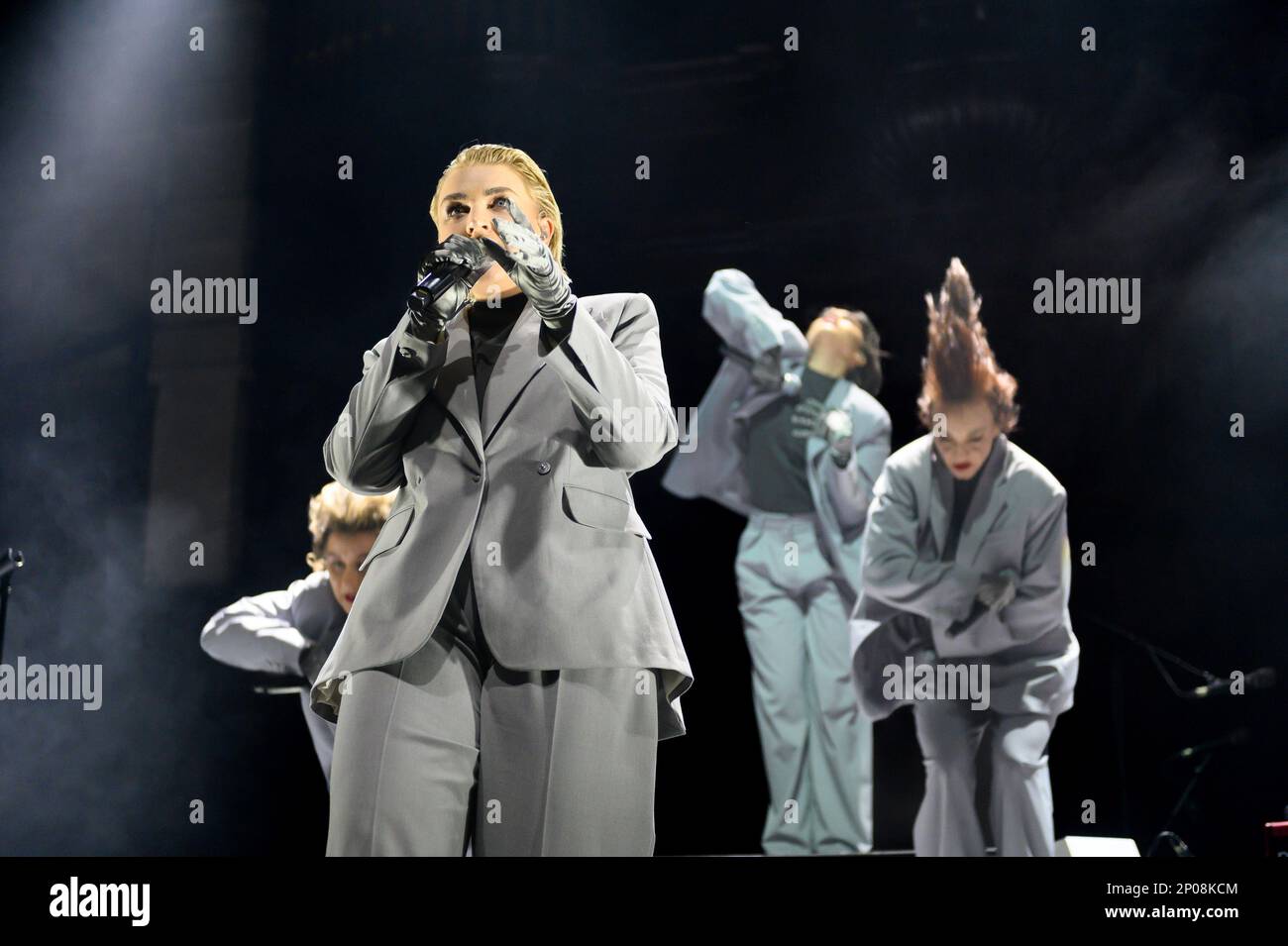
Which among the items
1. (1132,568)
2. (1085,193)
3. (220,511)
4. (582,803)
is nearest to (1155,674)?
(1132,568)

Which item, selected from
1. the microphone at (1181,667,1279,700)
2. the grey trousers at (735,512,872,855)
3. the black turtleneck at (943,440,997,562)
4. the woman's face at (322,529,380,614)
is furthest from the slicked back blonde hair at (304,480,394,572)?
the microphone at (1181,667,1279,700)

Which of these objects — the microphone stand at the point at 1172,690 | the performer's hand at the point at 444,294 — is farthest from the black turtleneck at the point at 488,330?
the microphone stand at the point at 1172,690

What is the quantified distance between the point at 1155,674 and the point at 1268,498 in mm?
653

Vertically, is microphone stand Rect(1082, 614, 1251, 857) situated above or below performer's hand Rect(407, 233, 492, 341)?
below

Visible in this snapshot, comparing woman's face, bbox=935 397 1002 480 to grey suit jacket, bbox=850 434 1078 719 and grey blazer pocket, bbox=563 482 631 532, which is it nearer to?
grey suit jacket, bbox=850 434 1078 719

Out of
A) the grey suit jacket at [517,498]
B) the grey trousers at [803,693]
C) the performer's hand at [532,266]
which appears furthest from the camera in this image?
the grey trousers at [803,693]

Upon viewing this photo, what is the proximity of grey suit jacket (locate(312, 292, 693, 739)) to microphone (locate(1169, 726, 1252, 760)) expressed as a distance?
2.12 m

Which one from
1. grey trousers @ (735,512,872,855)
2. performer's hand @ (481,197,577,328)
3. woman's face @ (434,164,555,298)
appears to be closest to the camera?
performer's hand @ (481,197,577,328)

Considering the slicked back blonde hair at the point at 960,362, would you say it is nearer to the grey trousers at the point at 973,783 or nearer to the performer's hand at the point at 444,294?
the grey trousers at the point at 973,783

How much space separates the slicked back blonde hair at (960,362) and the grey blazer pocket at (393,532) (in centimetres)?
211

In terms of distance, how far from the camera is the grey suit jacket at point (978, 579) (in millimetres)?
3865

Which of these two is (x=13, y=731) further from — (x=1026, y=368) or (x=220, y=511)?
(x=1026, y=368)

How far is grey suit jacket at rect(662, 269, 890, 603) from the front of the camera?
4.07 m

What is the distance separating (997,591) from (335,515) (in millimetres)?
2014
